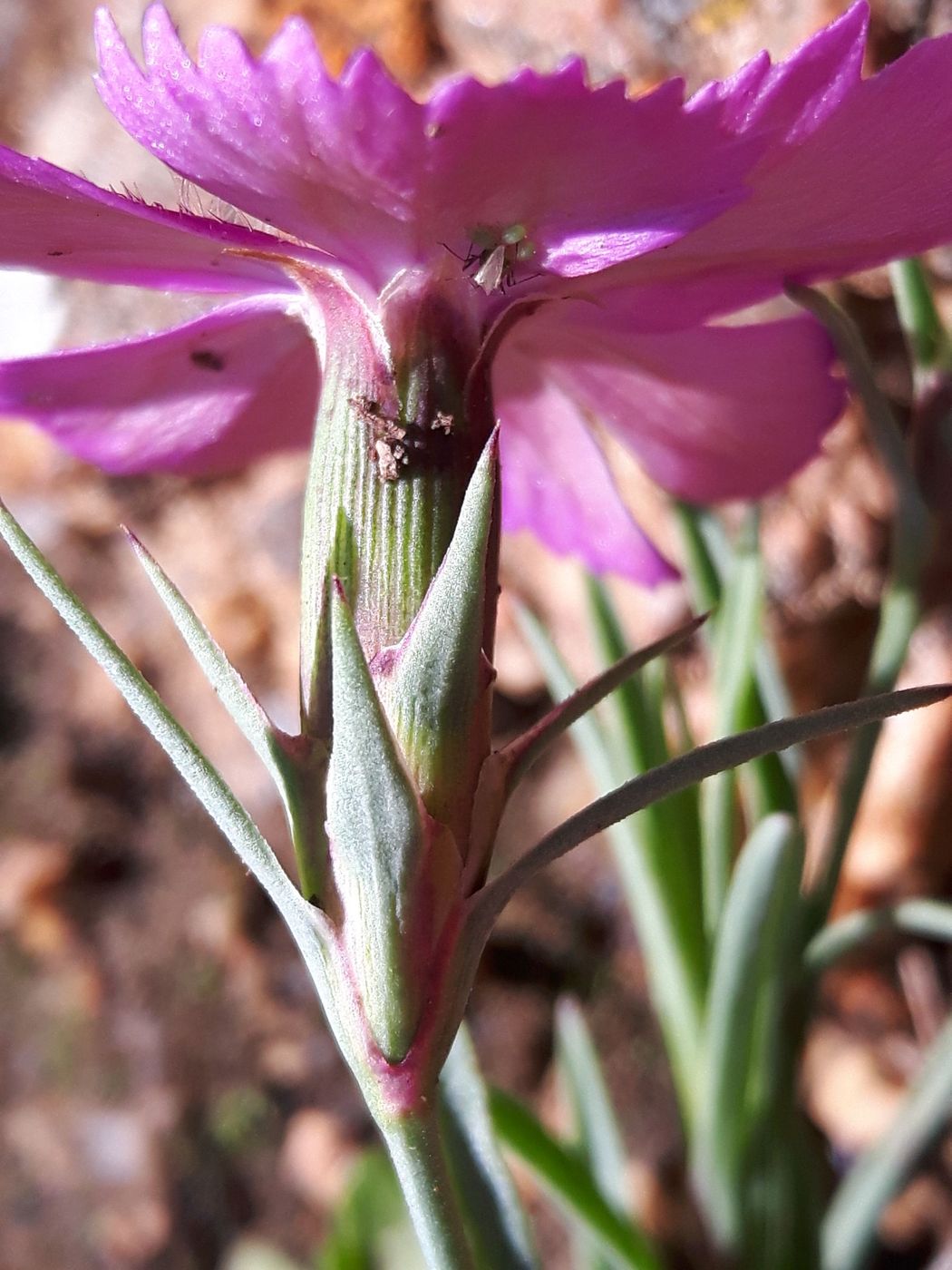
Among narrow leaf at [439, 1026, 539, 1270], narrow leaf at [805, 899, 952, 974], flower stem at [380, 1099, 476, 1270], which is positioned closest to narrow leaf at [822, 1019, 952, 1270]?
narrow leaf at [805, 899, 952, 974]

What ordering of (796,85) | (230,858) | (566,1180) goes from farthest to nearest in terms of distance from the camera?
(230,858)
(566,1180)
(796,85)

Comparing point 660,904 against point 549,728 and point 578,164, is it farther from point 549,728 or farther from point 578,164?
point 578,164

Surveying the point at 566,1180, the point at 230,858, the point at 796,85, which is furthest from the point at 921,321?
the point at 230,858

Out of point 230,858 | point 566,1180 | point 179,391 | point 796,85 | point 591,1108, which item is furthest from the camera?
point 230,858

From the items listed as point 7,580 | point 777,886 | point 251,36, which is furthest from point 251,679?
point 777,886

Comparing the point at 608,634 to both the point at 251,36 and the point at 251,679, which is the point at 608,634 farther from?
the point at 251,36

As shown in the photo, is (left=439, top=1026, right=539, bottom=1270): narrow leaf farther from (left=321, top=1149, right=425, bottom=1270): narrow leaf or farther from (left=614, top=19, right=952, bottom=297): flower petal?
(left=614, top=19, right=952, bottom=297): flower petal
